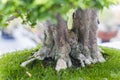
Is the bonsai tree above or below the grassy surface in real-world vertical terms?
above

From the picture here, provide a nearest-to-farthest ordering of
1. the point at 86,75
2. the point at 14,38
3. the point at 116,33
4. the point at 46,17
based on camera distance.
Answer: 1. the point at 46,17
2. the point at 86,75
3. the point at 14,38
4. the point at 116,33

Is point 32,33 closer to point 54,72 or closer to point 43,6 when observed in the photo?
point 54,72

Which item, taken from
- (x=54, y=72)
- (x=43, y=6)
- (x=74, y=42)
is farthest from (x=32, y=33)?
(x=43, y=6)

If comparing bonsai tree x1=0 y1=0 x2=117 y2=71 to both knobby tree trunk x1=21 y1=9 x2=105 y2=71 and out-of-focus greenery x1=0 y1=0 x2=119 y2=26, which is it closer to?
knobby tree trunk x1=21 y1=9 x2=105 y2=71

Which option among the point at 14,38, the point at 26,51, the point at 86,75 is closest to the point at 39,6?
the point at 86,75

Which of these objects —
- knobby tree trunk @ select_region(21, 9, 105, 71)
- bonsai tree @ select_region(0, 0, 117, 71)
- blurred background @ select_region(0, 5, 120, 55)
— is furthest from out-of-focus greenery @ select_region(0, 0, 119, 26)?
blurred background @ select_region(0, 5, 120, 55)

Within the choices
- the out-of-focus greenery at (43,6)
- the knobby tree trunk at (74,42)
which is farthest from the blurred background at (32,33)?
the out-of-focus greenery at (43,6)

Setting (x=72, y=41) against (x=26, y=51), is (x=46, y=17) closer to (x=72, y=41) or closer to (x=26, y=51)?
(x=72, y=41)

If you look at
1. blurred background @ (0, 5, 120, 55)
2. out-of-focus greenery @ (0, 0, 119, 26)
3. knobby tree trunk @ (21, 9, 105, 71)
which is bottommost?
blurred background @ (0, 5, 120, 55)
